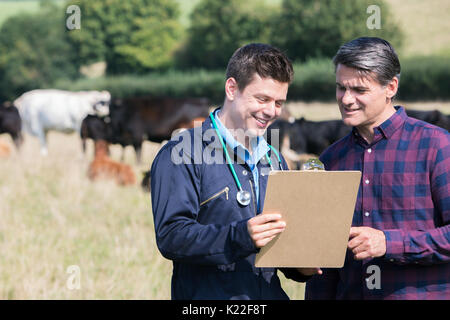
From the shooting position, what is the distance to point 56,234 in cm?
714

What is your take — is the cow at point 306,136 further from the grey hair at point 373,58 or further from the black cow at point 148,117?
the grey hair at point 373,58

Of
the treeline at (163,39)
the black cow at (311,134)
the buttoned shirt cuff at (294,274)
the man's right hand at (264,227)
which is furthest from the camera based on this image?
the treeline at (163,39)

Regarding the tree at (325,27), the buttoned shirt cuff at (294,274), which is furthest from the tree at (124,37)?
the buttoned shirt cuff at (294,274)

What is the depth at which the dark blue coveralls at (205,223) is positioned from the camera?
2.21 m

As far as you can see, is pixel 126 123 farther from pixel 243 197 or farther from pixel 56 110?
pixel 243 197

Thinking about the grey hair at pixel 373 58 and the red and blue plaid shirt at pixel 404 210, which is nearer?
the red and blue plaid shirt at pixel 404 210

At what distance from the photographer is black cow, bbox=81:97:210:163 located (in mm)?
13672

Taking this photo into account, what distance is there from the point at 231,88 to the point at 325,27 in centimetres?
5899

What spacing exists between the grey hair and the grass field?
2.96 meters

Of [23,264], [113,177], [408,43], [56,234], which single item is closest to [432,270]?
[23,264]

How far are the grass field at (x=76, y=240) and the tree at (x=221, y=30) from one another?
5745 centimetres

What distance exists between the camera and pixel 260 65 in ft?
7.80

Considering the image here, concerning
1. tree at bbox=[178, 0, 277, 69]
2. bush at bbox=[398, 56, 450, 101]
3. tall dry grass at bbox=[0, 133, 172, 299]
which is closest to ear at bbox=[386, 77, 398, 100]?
tall dry grass at bbox=[0, 133, 172, 299]
